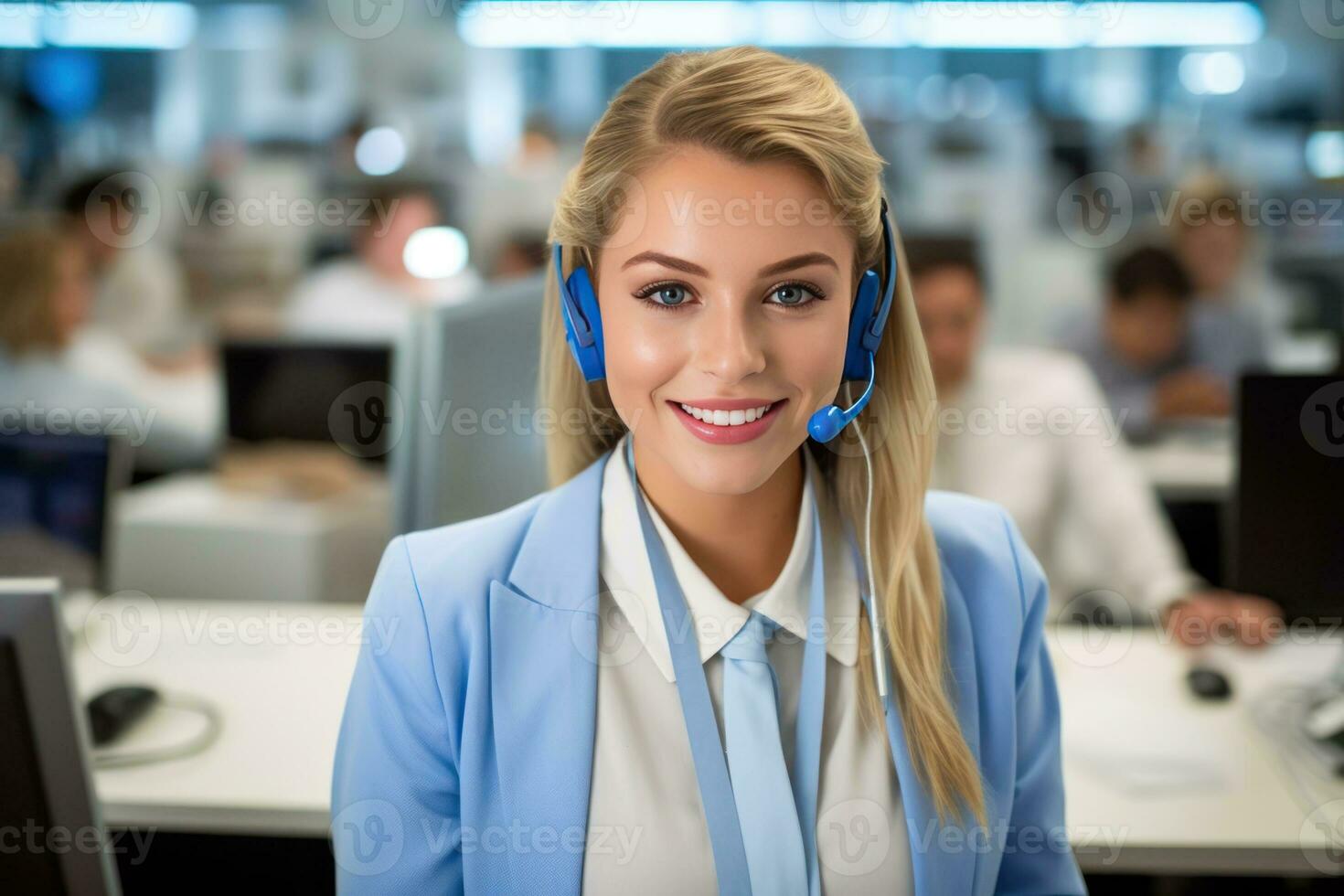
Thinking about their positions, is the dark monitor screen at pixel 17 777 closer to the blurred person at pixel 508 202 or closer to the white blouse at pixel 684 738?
the white blouse at pixel 684 738

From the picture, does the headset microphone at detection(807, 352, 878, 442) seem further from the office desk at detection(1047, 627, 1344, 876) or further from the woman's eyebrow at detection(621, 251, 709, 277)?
the office desk at detection(1047, 627, 1344, 876)

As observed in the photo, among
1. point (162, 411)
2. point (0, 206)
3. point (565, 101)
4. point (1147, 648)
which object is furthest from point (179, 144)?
point (1147, 648)

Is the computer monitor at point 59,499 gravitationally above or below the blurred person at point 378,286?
below

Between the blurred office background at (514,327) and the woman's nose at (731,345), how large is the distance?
657 millimetres

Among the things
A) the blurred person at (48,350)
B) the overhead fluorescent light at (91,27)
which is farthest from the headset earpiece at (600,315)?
the overhead fluorescent light at (91,27)

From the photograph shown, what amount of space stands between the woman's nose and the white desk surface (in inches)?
31.6

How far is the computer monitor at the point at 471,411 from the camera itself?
5.25 feet

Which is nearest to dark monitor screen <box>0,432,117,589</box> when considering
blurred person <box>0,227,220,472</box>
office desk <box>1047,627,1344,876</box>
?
blurred person <box>0,227,220,472</box>

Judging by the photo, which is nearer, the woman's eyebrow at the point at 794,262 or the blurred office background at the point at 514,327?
the woman's eyebrow at the point at 794,262

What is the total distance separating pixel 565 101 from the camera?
7438 millimetres

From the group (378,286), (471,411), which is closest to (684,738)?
(471,411)

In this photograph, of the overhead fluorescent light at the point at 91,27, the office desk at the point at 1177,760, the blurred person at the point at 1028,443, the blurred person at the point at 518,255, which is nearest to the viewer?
the office desk at the point at 1177,760

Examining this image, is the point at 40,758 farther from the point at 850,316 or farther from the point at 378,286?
the point at 378,286

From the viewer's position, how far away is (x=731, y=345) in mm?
1023
